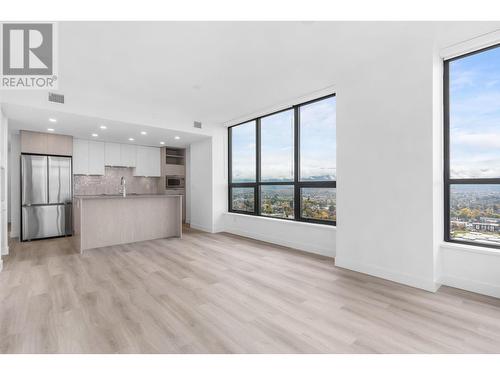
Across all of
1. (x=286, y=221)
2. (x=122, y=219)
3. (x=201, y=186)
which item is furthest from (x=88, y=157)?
(x=286, y=221)

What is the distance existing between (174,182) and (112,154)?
1.78 metres

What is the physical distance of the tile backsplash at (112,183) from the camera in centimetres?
629

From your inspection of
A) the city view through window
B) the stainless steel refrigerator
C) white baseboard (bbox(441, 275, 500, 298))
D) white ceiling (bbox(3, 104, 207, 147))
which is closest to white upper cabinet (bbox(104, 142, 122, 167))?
white ceiling (bbox(3, 104, 207, 147))

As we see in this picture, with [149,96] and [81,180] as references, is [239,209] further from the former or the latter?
[81,180]

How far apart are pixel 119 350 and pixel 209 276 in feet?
4.71

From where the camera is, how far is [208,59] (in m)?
2.89

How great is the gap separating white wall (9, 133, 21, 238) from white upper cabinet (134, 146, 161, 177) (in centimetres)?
246

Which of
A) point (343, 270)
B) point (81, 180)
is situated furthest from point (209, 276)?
point (81, 180)

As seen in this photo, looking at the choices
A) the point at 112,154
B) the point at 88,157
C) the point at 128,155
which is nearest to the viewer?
the point at 88,157

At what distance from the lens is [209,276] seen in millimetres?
3033

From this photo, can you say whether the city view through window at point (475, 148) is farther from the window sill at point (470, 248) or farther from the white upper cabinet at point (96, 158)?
the white upper cabinet at point (96, 158)

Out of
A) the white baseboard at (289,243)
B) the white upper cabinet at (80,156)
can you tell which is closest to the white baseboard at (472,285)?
the white baseboard at (289,243)

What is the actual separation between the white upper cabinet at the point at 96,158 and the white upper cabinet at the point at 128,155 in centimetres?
49

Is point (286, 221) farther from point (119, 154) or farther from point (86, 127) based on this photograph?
point (119, 154)
